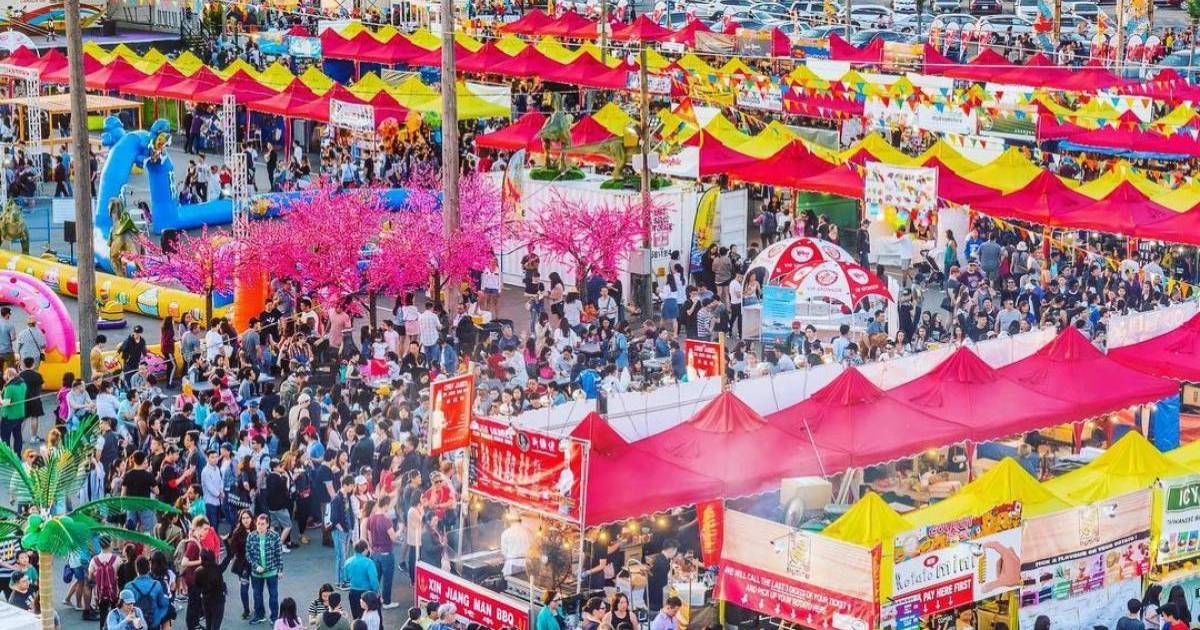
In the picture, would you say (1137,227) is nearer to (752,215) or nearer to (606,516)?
(752,215)

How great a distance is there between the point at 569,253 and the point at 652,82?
14.1 m

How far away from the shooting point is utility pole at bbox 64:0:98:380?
25.5m

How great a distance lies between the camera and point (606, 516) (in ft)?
59.6

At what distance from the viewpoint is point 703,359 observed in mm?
22250

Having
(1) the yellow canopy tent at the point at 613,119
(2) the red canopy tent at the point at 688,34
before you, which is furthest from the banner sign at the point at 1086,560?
(2) the red canopy tent at the point at 688,34

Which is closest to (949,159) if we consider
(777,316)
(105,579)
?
(777,316)

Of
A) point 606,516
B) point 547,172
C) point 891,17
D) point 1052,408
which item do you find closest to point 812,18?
point 891,17

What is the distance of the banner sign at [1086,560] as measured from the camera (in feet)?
57.4

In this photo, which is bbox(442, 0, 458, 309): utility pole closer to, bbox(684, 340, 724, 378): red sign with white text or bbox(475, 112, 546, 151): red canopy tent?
bbox(684, 340, 724, 378): red sign with white text

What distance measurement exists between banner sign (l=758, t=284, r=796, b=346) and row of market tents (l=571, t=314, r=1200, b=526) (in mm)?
4171

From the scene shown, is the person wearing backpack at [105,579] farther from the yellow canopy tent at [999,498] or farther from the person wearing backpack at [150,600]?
the yellow canopy tent at [999,498]

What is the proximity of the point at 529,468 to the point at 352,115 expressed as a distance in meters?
21.7

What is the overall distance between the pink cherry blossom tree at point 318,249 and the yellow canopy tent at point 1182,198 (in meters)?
12.3

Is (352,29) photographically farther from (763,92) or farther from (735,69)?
(763,92)
